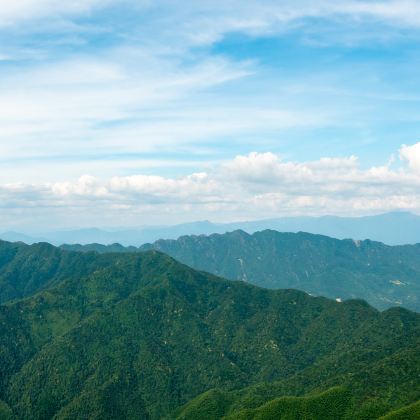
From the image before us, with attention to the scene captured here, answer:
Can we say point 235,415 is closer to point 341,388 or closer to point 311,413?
point 311,413

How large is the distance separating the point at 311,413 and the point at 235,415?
1219 inches

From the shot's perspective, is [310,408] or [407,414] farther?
[310,408]

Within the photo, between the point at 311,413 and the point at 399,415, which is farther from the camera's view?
the point at 311,413

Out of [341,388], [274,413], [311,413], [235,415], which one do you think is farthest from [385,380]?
[235,415]

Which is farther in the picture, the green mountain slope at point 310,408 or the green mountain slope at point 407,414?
the green mountain slope at point 310,408

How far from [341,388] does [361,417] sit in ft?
51.1

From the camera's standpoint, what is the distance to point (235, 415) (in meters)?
196

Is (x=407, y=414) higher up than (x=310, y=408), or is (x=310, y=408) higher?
(x=407, y=414)

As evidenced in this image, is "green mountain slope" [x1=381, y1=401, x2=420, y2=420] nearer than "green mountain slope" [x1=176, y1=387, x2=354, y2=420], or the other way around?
"green mountain slope" [x1=381, y1=401, x2=420, y2=420]

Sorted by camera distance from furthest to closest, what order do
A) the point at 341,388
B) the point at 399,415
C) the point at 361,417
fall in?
1. the point at 341,388
2. the point at 361,417
3. the point at 399,415

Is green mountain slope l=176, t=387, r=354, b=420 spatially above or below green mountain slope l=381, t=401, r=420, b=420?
below

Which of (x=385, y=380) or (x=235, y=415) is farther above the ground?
(x=385, y=380)

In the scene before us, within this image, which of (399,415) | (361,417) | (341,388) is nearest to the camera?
(399,415)

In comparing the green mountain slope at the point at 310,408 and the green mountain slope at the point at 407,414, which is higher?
the green mountain slope at the point at 407,414
